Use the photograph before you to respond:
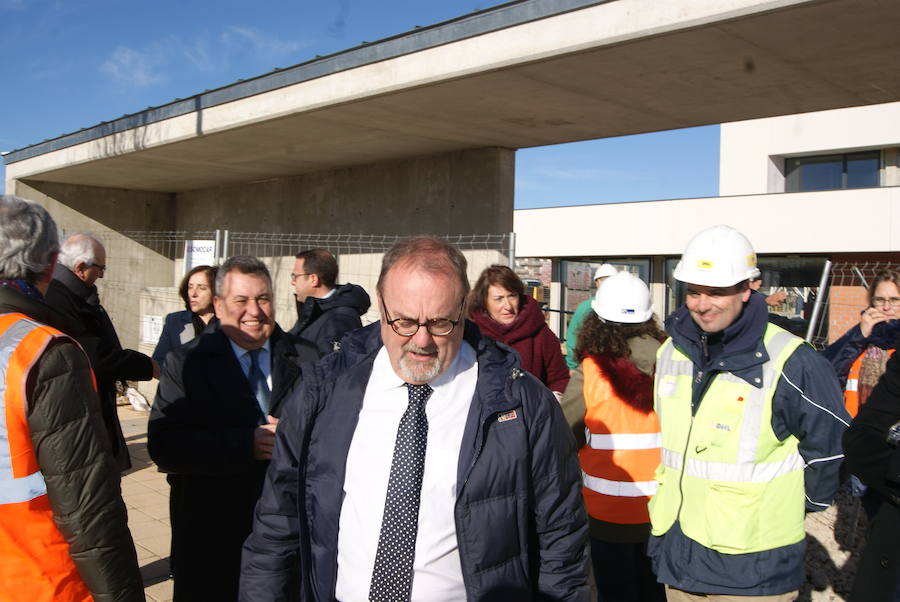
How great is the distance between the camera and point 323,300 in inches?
190

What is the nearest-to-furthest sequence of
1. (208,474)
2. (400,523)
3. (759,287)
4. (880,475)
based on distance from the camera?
(400,523), (880,475), (208,474), (759,287)

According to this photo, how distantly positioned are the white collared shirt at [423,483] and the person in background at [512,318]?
2.62m

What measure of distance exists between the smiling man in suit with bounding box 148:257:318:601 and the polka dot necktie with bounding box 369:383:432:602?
1.10m

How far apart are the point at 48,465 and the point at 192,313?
353 cm

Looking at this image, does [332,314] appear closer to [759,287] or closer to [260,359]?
[260,359]

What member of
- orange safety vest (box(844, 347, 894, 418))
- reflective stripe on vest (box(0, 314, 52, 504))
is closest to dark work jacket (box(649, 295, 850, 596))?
reflective stripe on vest (box(0, 314, 52, 504))

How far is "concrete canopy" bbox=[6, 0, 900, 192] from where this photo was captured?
4375 mm

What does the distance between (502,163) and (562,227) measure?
2069 cm

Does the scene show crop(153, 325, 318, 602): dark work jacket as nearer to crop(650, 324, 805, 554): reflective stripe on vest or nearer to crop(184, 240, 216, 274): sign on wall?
crop(650, 324, 805, 554): reflective stripe on vest

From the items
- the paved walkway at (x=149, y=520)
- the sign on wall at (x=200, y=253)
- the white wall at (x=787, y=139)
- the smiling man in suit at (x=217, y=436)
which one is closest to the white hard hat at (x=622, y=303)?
the smiling man in suit at (x=217, y=436)

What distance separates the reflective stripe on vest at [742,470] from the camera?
2.77 meters

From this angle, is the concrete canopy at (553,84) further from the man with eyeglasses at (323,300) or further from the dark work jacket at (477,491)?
the dark work jacket at (477,491)

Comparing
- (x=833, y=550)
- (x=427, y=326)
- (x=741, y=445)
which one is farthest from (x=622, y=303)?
(x=833, y=550)

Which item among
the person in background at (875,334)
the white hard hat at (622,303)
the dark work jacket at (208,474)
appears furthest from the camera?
the person in background at (875,334)
